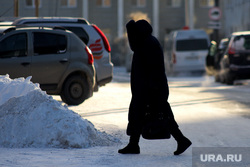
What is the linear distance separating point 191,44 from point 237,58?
756cm

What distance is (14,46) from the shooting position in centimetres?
1354

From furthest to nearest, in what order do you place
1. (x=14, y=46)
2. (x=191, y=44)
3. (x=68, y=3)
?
1. (x=68, y=3)
2. (x=191, y=44)
3. (x=14, y=46)

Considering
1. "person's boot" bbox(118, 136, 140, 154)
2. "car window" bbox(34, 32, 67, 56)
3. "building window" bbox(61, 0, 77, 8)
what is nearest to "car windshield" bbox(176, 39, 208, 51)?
"car window" bbox(34, 32, 67, 56)

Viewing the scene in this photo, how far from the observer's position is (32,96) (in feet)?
28.0

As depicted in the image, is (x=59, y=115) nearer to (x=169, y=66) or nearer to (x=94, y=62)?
(x=94, y=62)

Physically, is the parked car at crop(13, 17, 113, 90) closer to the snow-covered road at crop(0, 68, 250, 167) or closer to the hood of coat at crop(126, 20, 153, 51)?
the snow-covered road at crop(0, 68, 250, 167)

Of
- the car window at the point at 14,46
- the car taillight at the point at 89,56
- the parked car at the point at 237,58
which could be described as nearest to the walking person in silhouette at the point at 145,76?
the car window at the point at 14,46

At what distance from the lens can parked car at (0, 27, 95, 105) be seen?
13438mm

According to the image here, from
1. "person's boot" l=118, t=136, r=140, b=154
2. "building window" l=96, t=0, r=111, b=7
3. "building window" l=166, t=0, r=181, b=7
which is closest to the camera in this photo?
"person's boot" l=118, t=136, r=140, b=154

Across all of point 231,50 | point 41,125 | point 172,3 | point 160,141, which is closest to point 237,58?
point 231,50

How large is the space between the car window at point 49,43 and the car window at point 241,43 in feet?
26.7

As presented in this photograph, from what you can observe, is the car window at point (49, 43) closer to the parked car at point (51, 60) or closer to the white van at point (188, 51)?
the parked car at point (51, 60)

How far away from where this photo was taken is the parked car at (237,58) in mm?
20141

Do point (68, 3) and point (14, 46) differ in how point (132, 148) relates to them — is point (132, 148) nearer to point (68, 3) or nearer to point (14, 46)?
point (14, 46)
